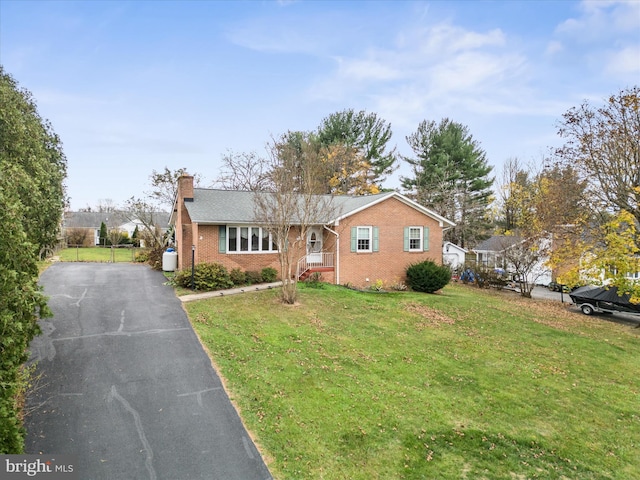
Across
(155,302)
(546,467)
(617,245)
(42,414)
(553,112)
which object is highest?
(553,112)

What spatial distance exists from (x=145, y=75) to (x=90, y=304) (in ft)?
35.6

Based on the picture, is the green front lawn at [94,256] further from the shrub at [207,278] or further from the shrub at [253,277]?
the shrub at [253,277]

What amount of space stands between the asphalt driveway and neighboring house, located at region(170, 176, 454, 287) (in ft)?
19.8

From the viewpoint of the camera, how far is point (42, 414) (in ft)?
19.7

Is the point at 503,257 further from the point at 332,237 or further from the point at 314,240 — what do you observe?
the point at 314,240

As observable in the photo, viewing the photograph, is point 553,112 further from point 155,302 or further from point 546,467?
point 155,302

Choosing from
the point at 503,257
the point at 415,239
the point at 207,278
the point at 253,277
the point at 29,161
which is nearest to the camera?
the point at 29,161

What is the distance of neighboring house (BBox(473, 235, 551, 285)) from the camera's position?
25320 millimetres

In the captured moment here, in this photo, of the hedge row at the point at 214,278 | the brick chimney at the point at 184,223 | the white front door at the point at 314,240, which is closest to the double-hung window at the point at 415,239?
the white front door at the point at 314,240

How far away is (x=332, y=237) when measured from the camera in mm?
19062

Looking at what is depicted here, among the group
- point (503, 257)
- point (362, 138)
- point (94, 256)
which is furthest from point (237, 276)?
point (362, 138)

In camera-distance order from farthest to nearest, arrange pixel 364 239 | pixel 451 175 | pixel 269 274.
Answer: pixel 451 175
pixel 364 239
pixel 269 274

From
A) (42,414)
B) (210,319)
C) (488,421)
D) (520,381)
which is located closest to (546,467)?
(488,421)

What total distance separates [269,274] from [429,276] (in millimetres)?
8967
